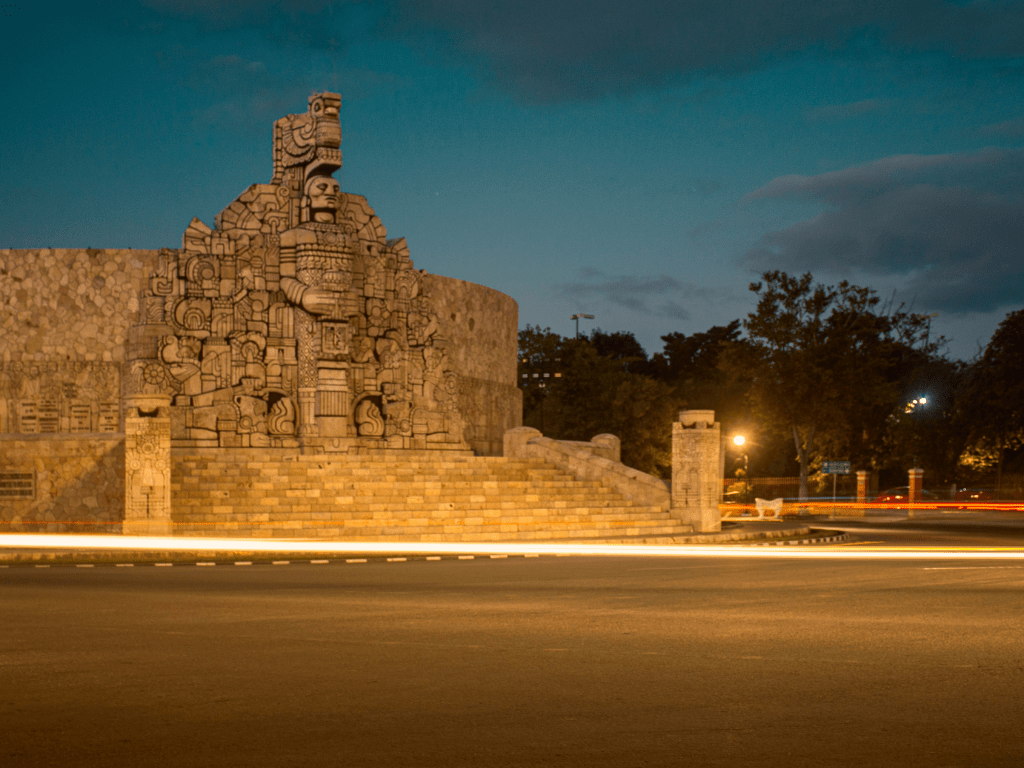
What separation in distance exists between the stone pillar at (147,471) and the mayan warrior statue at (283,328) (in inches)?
305

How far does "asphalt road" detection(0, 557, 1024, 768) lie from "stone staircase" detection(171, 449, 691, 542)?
8164 mm

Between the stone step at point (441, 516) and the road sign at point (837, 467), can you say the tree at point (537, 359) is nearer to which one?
the road sign at point (837, 467)

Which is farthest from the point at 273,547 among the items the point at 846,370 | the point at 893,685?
the point at 846,370

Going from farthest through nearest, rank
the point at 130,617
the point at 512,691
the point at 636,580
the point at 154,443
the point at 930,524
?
the point at 930,524
the point at 154,443
the point at 636,580
the point at 130,617
the point at 512,691

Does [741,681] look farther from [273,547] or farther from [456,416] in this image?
[456,416]

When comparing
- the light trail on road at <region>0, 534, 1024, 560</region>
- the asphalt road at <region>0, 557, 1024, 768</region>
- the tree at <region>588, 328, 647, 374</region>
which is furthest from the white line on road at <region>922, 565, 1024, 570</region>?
the tree at <region>588, 328, 647, 374</region>

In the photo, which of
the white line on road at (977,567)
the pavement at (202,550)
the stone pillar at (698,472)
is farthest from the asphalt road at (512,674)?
the stone pillar at (698,472)

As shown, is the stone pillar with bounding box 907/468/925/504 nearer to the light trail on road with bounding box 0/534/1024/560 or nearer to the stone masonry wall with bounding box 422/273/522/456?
the stone masonry wall with bounding box 422/273/522/456

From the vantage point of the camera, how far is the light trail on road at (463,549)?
16.1 meters

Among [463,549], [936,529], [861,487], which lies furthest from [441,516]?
[861,487]

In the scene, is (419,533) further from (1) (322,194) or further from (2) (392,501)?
(1) (322,194)

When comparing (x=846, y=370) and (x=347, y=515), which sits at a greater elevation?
(x=846, y=370)

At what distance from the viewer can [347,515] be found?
21062mm

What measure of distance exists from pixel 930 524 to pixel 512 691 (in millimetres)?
26006
